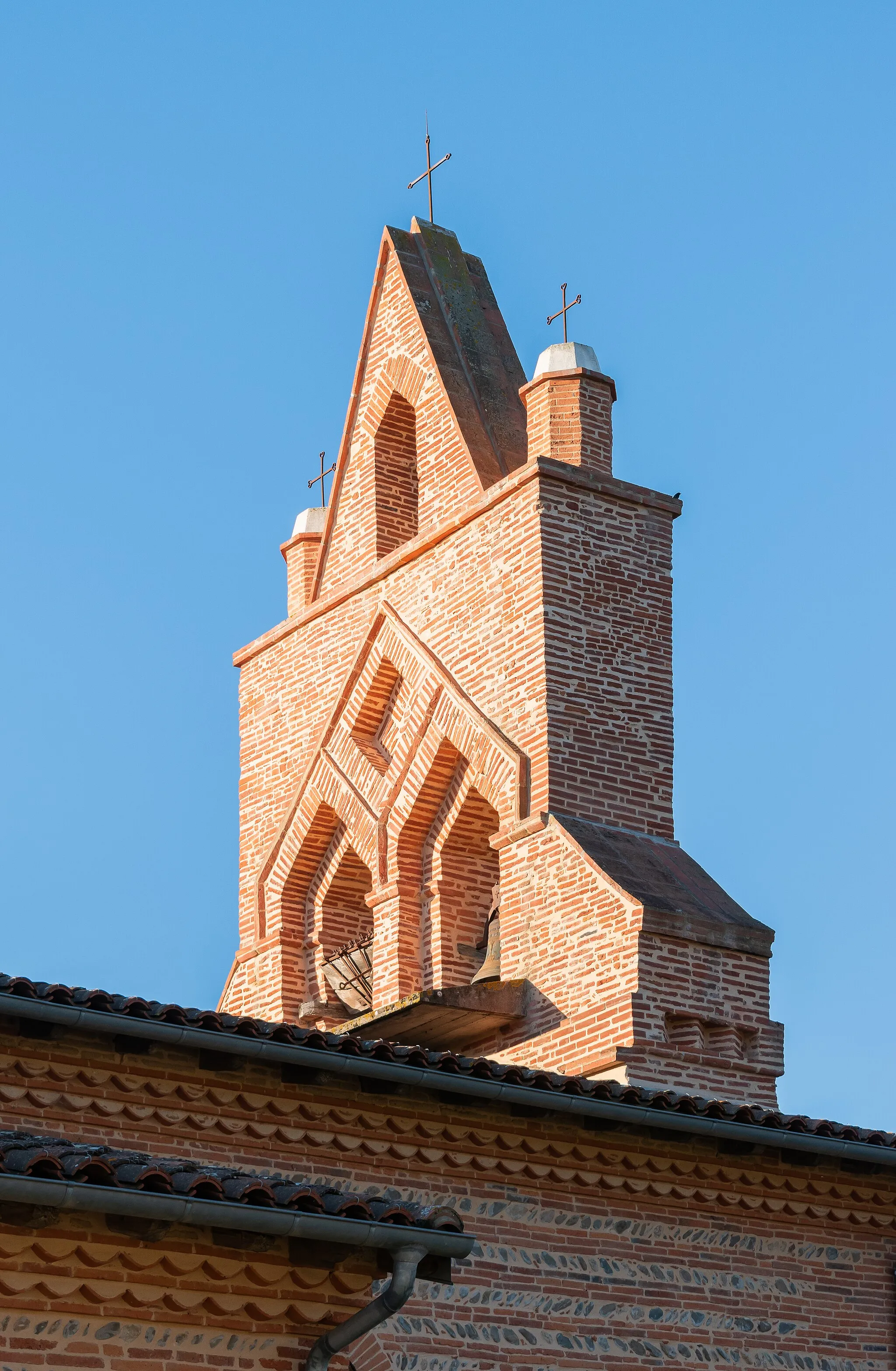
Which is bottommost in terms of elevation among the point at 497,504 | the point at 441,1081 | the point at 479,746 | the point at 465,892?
the point at 441,1081

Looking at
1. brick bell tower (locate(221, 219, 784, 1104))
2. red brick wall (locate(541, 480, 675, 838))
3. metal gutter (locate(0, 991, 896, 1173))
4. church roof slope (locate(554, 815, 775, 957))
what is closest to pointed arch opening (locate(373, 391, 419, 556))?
brick bell tower (locate(221, 219, 784, 1104))

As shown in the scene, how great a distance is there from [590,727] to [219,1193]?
8.56 meters

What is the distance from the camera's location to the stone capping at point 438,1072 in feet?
30.4

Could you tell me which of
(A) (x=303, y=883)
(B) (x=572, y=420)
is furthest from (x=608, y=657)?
(A) (x=303, y=883)

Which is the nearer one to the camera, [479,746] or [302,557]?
[479,746]

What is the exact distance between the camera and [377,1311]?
7375 millimetres

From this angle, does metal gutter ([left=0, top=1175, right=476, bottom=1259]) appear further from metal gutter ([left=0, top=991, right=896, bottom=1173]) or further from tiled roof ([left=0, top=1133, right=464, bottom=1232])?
metal gutter ([left=0, top=991, right=896, bottom=1173])

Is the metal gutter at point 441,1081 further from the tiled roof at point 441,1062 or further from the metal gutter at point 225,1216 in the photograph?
the metal gutter at point 225,1216

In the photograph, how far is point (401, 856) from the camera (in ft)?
53.4

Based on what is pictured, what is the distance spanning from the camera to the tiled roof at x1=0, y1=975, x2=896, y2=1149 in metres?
9.30

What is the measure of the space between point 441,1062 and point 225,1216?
10.6ft

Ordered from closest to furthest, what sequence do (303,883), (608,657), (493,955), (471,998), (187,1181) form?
(187,1181) < (471,998) < (493,955) < (608,657) < (303,883)

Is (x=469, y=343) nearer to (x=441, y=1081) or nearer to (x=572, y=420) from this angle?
(x=572, y=420)

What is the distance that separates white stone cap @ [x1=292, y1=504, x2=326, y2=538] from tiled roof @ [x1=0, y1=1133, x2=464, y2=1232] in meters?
12.3
